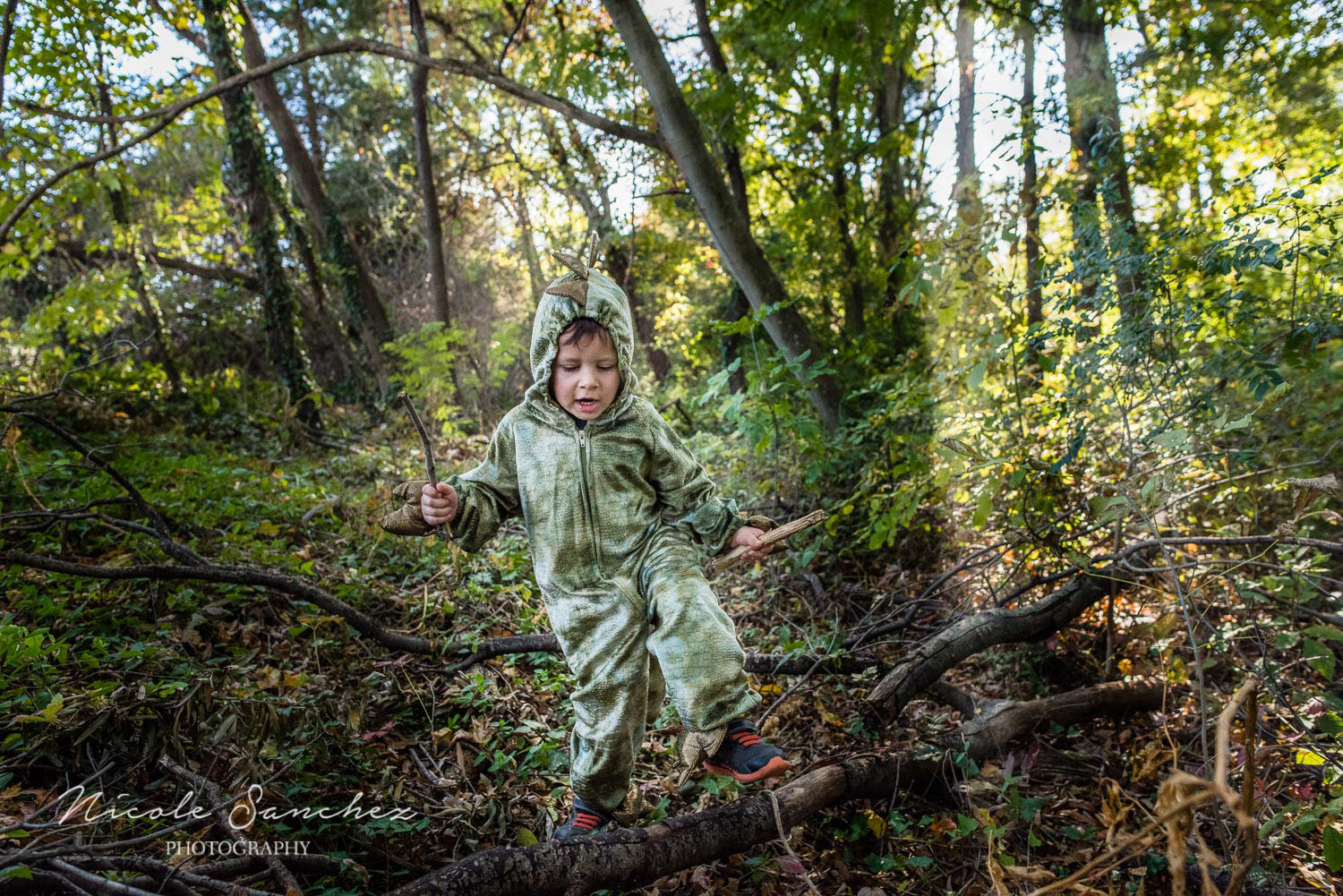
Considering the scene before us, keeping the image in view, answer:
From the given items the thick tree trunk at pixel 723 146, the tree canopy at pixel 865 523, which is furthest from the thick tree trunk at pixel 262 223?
the thick tree trunk at pixel 723 146

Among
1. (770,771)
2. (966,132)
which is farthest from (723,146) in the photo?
(966,132)

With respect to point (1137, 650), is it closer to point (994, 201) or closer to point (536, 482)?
point (994, 201)

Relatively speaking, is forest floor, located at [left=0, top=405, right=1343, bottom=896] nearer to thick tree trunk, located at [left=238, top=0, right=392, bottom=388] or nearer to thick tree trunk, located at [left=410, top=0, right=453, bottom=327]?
thick tree trunk, located at [left=410, top=0, right=453, bottom=327]

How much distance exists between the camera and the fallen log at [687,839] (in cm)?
196

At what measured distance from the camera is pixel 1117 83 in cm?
514

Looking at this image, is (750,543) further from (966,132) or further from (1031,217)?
(966,132)

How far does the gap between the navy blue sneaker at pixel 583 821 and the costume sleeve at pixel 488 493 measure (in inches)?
37.9

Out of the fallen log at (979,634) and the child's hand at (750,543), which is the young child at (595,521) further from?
the fallen log at (979,634)

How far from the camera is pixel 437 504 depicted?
2.40 meters

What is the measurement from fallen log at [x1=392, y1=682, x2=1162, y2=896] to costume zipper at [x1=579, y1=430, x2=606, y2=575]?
849 millimetres

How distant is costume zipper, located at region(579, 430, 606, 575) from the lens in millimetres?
2568

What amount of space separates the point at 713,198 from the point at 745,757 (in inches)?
166

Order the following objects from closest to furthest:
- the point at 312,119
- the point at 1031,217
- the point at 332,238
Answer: the point at 1031,217, the point at 332,238, the point at 312,119

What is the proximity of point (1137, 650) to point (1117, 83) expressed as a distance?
12.7ft
